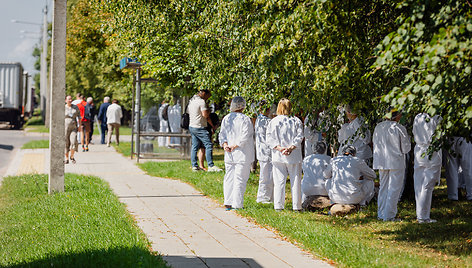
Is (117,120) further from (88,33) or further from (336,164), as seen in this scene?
(336,164)

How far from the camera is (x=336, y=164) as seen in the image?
10.4 m

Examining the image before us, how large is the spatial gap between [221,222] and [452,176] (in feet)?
16.2

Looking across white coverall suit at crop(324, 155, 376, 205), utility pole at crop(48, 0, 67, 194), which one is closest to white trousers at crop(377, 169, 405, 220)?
white coverall suit at crop(324, 155, 376, 205)

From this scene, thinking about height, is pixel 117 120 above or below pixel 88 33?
below

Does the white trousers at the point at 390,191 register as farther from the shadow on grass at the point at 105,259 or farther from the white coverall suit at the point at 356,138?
the shadow on grass at the point at 105,259

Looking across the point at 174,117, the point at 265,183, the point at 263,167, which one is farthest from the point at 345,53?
the point at 174,117

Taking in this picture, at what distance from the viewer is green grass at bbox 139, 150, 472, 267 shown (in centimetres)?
719

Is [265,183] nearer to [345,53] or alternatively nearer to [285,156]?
[285,156]

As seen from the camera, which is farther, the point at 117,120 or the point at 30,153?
the point at 117,120

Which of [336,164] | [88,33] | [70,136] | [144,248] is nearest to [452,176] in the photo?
[336,164]

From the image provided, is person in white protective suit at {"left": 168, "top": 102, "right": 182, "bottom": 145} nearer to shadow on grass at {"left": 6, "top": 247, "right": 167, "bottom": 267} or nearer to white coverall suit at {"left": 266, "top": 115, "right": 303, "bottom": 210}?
white coverall suit at {"left": 266, "top": 115, "right": 303, "bottom": 210}

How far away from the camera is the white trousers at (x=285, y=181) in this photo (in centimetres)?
1056

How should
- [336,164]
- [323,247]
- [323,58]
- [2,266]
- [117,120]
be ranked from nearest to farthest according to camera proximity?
1. [2,266]
2. [323,247]
3. [323,58]
4. [336,164]
5. [117,120]

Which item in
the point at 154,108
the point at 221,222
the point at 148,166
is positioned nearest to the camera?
the point at 221,222
